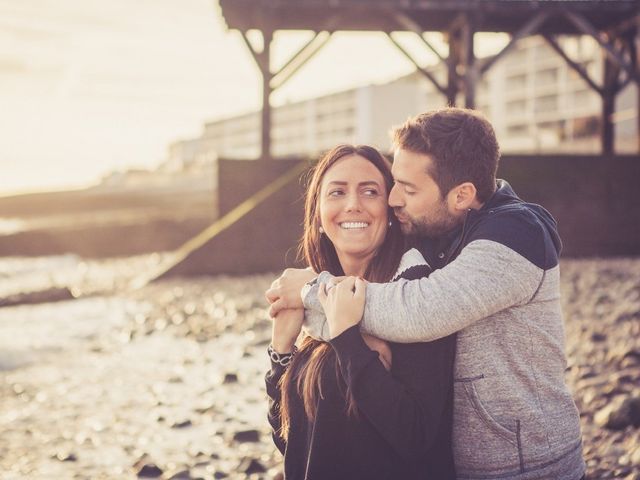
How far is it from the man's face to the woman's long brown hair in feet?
0.40

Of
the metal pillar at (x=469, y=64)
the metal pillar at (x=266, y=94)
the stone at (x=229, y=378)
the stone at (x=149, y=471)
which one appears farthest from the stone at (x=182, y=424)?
the metal pillar at (x=469, y=64)

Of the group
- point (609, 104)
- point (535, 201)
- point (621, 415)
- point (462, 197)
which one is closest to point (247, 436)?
point (621, 415)

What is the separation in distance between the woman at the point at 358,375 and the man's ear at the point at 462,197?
8.6 inches

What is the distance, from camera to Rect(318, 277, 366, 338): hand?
206 centimetres

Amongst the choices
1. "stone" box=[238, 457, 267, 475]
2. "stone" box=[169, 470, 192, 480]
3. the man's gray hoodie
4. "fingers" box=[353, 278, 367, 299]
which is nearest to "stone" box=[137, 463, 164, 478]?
"stone" box=[169, 470, 192, 480]

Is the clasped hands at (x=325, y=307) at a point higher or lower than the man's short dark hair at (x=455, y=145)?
lower

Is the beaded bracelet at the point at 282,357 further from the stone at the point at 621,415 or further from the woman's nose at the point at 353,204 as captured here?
the stone at the point at 621,415

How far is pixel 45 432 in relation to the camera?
4.59 m

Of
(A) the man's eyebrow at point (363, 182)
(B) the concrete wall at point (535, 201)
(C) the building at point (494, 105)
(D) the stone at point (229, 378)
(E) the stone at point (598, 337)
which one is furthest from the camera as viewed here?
(C) the building at point (494, 105)

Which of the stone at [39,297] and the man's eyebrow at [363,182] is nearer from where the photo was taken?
the man's eyebrow at [363,182]

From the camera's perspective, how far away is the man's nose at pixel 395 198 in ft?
7.60

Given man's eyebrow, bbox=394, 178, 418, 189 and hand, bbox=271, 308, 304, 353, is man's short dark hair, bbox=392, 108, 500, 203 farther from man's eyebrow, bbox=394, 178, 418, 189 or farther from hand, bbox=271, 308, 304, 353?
hand, bbox=271, 308, 304, 353

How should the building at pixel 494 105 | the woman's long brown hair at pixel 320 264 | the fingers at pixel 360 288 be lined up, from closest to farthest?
the fingers at pixel 360 288 < the woman's long brown hair at pixel 320 264 < the building at pixel 494 105

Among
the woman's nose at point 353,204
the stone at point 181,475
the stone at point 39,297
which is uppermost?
the woman's nose at point 353,204
